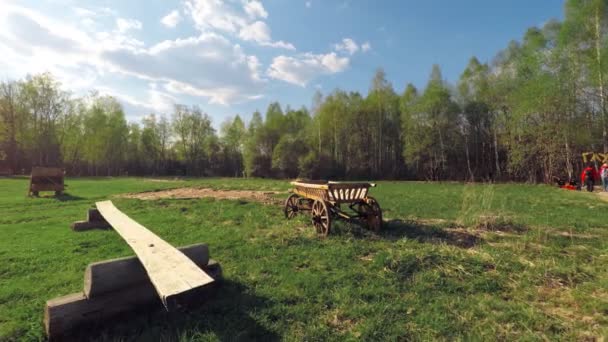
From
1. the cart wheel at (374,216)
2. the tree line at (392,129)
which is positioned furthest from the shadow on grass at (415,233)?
the tree line at (392,129)

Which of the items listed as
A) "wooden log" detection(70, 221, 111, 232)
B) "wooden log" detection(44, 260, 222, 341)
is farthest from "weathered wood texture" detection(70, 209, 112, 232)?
"wooden log" detection(44, 260, 222, 341)

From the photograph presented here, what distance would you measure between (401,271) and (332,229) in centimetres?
250

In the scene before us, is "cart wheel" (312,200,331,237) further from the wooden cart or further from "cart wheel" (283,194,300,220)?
"cart wheel" (283,194,300,220)

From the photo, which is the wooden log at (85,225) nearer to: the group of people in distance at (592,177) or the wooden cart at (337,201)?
the wooden cart at (337,201)

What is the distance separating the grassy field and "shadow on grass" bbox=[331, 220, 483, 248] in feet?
0.14

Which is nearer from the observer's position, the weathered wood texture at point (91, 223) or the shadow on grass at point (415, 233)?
the shadow on grass at point (415, 233)

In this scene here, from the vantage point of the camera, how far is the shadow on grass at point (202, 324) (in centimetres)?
256

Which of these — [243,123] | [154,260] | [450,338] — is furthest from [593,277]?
[243,123]

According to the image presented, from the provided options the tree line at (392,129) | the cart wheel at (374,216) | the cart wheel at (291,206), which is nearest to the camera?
the cart wheel at (374,216)

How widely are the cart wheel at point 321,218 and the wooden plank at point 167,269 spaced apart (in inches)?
140

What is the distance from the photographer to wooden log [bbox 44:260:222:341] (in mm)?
2424

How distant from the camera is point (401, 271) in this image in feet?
13.7

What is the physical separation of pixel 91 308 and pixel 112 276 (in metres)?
0.32

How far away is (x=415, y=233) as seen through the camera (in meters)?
6.39
